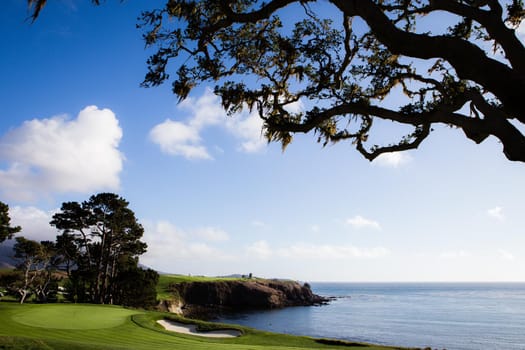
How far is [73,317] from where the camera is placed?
69.1ft

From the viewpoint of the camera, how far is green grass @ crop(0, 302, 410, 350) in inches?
582

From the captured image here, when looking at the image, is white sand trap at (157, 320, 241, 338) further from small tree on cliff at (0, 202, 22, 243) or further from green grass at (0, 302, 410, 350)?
small tree on cliff at (0, 202, 22, 243)

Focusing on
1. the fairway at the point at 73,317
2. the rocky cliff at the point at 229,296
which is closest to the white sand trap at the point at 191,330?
the fairway at the point at 73,317

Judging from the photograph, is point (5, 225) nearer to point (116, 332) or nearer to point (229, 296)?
point (116, 332)

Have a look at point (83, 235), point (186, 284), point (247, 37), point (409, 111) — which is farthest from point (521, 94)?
point (186, 284)

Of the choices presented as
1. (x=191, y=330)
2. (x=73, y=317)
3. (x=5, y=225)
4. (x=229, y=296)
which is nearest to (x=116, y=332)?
(x=73, y=317)

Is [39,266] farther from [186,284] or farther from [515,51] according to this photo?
[515,51]

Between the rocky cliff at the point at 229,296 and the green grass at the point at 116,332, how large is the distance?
141ft

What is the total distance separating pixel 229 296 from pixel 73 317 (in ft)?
194

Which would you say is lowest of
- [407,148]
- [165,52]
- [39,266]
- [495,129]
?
[39,266]

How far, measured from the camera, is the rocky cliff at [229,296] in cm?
7012

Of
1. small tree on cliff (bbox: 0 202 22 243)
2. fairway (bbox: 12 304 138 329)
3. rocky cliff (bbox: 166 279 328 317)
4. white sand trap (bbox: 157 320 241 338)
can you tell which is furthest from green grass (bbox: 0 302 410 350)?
rocky cliff (bbox: 166 279 328 317)

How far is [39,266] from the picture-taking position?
132ft

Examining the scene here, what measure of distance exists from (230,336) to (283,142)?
1531 cm
